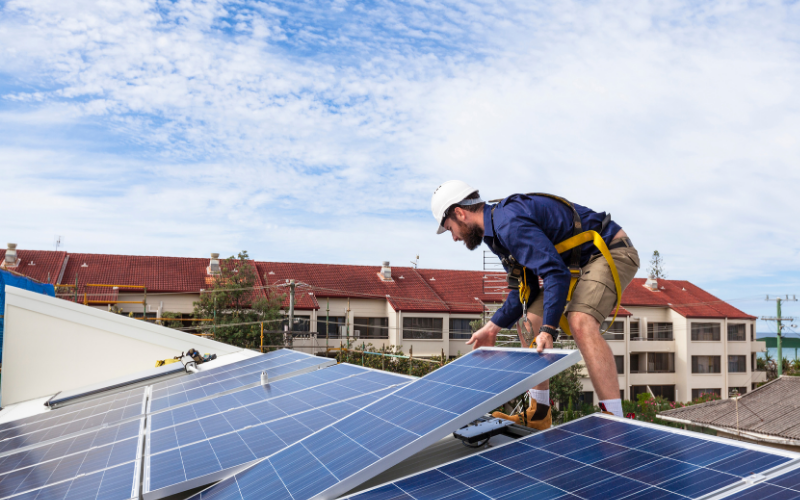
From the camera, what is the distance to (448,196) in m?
4.17

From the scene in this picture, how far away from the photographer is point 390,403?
3543mm

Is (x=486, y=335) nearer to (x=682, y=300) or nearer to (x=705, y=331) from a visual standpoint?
(x=705, y=331)

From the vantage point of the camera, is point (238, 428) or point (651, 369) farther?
point (651, 369)

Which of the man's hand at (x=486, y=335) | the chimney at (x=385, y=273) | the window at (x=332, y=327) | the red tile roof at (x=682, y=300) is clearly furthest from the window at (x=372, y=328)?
the man's hand at (x=486, y=335)

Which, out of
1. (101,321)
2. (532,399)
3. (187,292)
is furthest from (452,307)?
(532,399)

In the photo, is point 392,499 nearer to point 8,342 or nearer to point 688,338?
point 8,342

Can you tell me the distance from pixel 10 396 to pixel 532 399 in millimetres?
10548

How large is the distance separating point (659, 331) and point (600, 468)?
5180 centimetres

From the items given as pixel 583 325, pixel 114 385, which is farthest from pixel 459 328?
pixel 583 325

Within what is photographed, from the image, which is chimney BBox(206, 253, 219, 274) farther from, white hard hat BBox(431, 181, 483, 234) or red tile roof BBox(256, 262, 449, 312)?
white hard hat BBox(431, 181, 483, 234)

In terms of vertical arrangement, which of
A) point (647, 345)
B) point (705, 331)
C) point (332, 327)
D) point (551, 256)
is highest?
point (551, 256)

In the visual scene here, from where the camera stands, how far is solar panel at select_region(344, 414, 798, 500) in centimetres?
208

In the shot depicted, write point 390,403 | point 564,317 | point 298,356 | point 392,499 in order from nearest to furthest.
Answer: point 392,499 < point 390,403 < point 564,317 < point 298,356

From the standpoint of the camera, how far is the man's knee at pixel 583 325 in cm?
365
